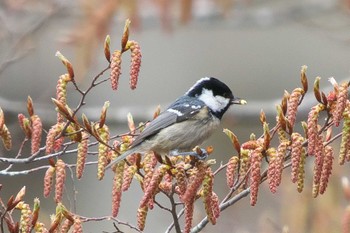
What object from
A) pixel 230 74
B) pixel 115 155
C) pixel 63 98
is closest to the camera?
pixel 63 98

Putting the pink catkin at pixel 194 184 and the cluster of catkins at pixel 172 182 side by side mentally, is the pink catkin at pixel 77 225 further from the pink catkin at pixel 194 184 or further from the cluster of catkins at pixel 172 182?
the pink catkin at pixel 194 184

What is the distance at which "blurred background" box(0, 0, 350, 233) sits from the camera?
6.02m

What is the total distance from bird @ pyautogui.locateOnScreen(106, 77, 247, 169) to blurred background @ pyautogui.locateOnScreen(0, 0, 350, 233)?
2.28 ft

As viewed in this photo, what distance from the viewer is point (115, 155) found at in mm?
4023

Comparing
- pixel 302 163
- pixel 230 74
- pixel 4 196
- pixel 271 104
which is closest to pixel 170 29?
pixel 271 104

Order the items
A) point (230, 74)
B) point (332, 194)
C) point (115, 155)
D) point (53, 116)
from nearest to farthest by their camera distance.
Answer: point (115, 155), point (332, 194), point (53, 116), point (230, 74)

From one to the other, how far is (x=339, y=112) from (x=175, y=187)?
0.77 metres

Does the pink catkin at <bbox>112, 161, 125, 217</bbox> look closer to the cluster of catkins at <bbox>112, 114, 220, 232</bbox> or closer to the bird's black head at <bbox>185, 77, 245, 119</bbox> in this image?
the cluster of catkins at <bbox>112, 114, 220, 232</bbox>

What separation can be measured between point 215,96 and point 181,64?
973cm

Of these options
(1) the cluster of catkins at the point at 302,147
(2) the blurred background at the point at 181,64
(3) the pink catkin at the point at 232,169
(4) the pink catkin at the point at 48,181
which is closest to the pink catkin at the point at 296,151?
(1) the cluster of catkins at the point at 302,147

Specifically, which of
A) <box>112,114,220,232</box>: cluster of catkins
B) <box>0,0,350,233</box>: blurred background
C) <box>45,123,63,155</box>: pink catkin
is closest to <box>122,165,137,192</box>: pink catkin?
<box>112,114,220,232</box>: cluster of catkins

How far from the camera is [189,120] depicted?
190 inches

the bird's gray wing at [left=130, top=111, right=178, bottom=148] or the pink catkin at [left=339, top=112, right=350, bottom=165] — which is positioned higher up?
the bird's gray wing at [left=130, top=111, right=178, bottom=148]

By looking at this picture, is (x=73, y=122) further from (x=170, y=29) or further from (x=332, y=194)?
(x=170, y=29)
